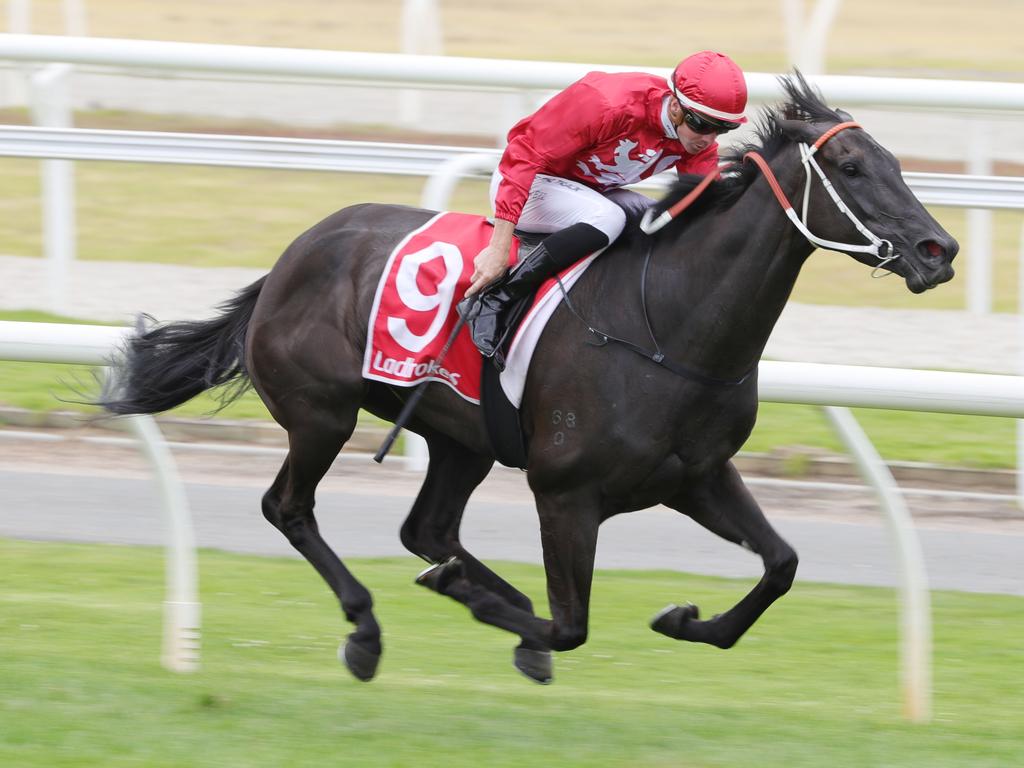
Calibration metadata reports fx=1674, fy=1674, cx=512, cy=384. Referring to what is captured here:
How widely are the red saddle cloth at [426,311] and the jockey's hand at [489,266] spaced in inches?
5.8

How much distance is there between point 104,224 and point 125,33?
1033 cm

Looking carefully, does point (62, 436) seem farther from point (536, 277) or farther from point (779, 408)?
point (536, 277)

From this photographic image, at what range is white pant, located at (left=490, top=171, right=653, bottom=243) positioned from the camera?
172 inches

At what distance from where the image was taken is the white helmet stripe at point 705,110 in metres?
4.14

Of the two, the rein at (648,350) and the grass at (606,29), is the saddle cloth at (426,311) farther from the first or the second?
the grass at (606,29)

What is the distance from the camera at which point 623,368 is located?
13.8ft

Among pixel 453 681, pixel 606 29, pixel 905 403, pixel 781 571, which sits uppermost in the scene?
pixel 905 403

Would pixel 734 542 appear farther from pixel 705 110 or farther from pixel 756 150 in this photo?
pixel 705 110

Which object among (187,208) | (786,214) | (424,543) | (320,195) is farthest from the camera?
(320,195)

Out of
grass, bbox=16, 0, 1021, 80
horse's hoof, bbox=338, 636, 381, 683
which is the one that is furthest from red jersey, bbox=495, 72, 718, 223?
grass, bbox=16, 0, 1021, 80

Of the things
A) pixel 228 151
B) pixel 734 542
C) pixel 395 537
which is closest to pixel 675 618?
pixel 734 542

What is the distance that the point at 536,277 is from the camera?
4.35 metres

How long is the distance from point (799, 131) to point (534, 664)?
1551mm

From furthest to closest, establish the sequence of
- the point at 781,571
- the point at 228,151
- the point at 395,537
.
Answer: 1. the point at 228,151
2. the point at 395,537
3. the point at 781,571
